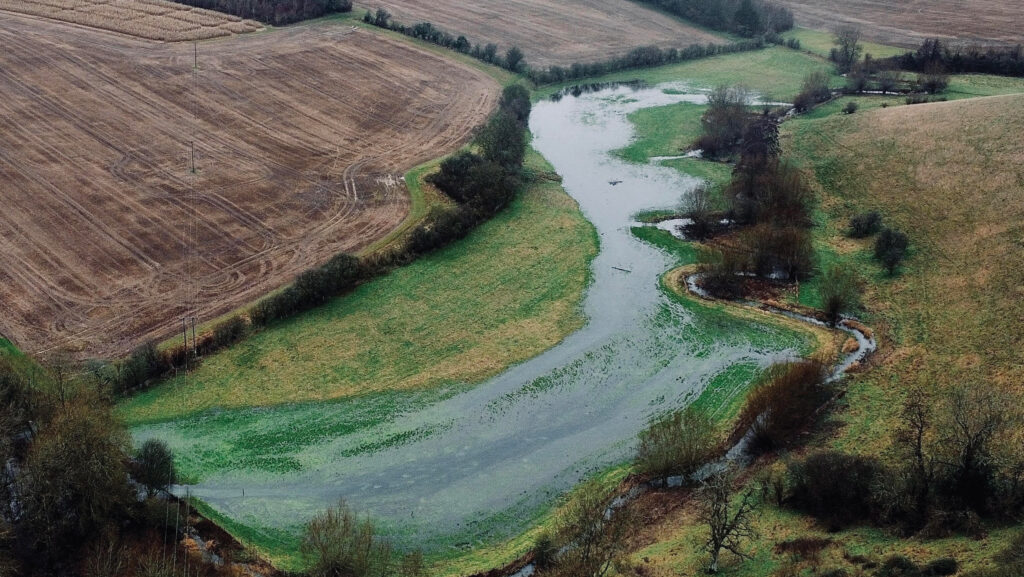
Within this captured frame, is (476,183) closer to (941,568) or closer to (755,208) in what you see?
(755,208)

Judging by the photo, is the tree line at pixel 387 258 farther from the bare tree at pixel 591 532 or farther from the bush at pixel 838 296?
the bush at pixel 838 296

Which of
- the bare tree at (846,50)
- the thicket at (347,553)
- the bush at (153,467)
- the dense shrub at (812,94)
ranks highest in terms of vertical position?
the bare tree at (846,50)

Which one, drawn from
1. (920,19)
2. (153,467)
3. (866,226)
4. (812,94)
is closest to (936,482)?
(866,226)

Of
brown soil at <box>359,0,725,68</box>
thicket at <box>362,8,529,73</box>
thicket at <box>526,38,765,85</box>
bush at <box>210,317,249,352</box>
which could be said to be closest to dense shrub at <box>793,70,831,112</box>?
thicket at <box>526,38,765,85</box>

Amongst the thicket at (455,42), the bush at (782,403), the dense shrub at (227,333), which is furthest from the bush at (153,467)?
the thicket at (455,42)

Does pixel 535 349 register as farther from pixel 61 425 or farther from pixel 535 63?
pixel 535 63

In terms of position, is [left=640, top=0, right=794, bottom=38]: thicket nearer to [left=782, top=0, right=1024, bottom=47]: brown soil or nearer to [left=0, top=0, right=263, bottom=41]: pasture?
[left=782, top=0, right=1024, bottom=47]: brown soil
